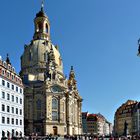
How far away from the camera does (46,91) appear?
13300cm

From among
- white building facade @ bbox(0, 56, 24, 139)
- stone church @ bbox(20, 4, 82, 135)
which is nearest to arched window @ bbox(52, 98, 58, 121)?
stone church @ bbox(20, 4, 82, 135)

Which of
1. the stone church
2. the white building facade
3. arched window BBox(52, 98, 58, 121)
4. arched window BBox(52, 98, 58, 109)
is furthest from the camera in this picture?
arched window BBox(52, 98, 58, 109)

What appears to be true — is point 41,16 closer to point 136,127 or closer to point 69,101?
point 69,101

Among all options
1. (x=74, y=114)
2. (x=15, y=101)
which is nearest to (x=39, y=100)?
(x=74, y=114)

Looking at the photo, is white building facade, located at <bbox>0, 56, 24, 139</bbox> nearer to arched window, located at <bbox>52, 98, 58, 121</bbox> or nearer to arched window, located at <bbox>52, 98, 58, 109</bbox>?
arched window, located at <bbox>52, 98, 58, 121</bbox>

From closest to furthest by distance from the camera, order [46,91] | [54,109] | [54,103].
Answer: [46,91], [54,109], [54,103]

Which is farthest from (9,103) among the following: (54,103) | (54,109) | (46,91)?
(54,103)

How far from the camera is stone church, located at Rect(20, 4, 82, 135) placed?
436 feet

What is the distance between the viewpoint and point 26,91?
13512cm

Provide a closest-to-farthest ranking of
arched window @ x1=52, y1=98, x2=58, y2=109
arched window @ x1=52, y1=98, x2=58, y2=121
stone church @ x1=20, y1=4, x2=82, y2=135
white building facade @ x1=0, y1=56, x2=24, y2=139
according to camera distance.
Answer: white building facade @ x1=0, y1=56, x2=24, y2=139
stone church @ x1=20, y1=4, x2=82, y2=135
arched window @ x1=52, y1=98, x2=58, y2=121
arched window @ x1=52, y1=98, x2=58, y2=109

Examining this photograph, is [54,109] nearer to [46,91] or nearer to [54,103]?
[54,103]

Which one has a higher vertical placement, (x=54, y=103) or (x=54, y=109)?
(x=54, y=103)

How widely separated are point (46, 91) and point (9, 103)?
5403 centimetres

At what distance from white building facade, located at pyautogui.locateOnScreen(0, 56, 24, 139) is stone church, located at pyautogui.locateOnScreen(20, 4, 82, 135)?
4519 centimetres
